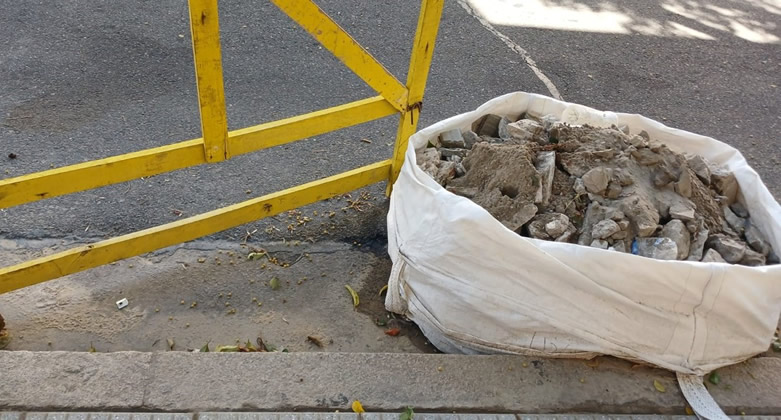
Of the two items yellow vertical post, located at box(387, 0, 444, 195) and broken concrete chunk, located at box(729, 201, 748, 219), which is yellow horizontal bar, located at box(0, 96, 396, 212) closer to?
yellow vertical post, located at box(387, 0, 444, 195)

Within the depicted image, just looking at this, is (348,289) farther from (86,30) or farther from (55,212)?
(86,30)

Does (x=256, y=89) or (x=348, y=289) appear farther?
(x=256, y=89)

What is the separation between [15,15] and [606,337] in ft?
13.6

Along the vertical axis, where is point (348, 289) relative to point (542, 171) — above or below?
below

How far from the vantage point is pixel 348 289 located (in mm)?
2420

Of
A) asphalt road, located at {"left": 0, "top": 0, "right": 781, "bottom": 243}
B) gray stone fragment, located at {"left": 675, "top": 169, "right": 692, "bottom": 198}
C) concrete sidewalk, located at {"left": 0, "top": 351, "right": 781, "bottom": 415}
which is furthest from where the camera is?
asphalt road, located at {"left": 0, "top": 0, "right": 781, "bottom": 243}

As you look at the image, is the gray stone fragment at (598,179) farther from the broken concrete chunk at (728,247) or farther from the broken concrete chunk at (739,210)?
the broken concrete chunk at (739,210)

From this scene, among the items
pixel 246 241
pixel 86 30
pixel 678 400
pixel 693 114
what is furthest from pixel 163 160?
pixel 693 114

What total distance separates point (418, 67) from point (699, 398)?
62.3 inches

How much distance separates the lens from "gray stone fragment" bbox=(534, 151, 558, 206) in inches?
87.7

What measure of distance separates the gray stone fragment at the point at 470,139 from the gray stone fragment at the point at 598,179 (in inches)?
20.2

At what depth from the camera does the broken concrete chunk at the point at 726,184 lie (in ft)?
8.02

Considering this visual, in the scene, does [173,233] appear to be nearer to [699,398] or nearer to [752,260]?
[699,398]

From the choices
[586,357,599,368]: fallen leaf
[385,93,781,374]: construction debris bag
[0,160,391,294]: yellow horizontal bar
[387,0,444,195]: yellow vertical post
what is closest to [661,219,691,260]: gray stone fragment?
[385,93,781,374]: construction debris bag
